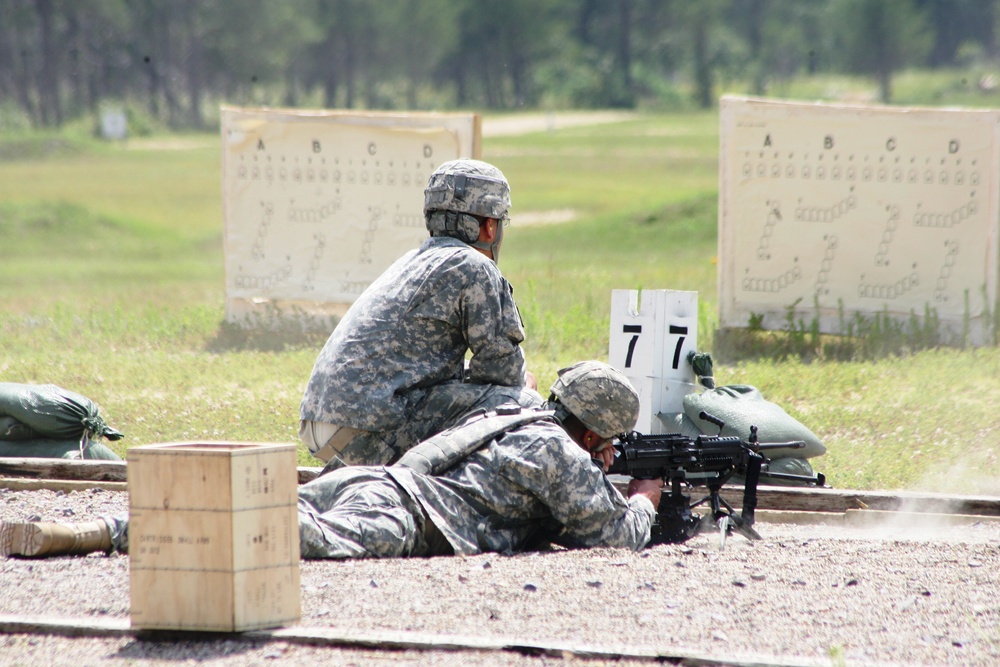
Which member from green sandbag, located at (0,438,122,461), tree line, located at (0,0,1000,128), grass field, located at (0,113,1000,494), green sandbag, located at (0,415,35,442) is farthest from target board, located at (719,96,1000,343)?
tree line, located at (0,0,1000,128)

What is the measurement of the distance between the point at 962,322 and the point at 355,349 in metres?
5.49

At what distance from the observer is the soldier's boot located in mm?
4309

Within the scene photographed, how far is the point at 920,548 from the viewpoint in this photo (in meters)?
4.73

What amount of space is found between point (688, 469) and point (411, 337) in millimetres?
1228

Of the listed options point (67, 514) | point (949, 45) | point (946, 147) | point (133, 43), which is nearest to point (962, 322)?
point (946, 147)

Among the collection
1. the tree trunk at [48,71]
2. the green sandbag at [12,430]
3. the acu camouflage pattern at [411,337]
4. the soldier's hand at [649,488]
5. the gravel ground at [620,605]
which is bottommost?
the gravel ground at [620,605]

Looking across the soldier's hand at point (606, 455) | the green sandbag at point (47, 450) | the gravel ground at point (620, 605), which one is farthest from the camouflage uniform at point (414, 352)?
the green sandbag at point (47, 450)

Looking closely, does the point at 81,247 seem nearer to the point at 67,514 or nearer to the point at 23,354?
the point at 23,354

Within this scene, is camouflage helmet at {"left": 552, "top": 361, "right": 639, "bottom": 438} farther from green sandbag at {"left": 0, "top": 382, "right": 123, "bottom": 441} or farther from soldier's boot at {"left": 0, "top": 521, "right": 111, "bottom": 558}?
green sandbag at {"left": 0, "top": 382, "right": 123, "bottom": 441}

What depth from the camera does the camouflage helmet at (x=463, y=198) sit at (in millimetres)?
5094

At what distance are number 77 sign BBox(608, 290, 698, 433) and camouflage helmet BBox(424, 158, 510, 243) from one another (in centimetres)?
127

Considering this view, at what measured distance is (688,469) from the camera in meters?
5.05

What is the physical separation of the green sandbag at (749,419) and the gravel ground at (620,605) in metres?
1.22

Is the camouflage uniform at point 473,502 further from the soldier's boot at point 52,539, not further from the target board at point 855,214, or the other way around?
the target board at point 855,214
